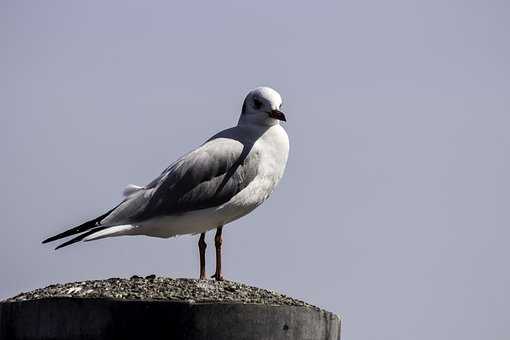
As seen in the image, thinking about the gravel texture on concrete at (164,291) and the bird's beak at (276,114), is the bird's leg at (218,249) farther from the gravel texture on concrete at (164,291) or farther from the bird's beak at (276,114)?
the gravel texture on concrete at (164,291)

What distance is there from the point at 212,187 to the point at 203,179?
14 centimetres

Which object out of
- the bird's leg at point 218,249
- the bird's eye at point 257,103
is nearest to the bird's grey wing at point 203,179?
the bird's leg at point 218,249

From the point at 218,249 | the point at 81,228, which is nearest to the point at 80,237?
the point at 81,228

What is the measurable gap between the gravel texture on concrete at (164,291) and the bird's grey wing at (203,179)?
3.10m

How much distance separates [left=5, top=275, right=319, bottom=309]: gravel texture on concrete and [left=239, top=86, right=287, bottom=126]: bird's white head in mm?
4244

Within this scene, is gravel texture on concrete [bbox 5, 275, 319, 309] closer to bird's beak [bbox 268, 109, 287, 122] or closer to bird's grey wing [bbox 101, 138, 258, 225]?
bird's grey wing [bbox 101, 138, 258, 225]

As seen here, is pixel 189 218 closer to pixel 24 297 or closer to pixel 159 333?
pixel 24 297

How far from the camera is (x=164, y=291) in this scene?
7.80 m

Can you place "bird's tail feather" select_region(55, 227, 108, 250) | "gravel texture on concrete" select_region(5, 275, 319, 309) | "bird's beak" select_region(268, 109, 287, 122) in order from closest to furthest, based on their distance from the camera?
1. "gravel texture on concrete" select_region(5, 275, 319, 309)
2. "bird's tail feather" select_region(55, 227, 108, 250)
3. "bird's beak" select_region(268, 109, 287, 122)

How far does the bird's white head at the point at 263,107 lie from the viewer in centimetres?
1243

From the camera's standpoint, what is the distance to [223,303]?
281 inches

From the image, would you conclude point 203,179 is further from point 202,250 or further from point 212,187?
point 202,250

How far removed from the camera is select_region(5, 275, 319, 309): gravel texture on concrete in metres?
7.55

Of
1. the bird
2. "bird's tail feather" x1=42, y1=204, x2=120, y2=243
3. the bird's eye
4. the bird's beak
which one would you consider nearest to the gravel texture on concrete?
"bird's tail feather" x1=42, y1=204, x2=120, y2=243
